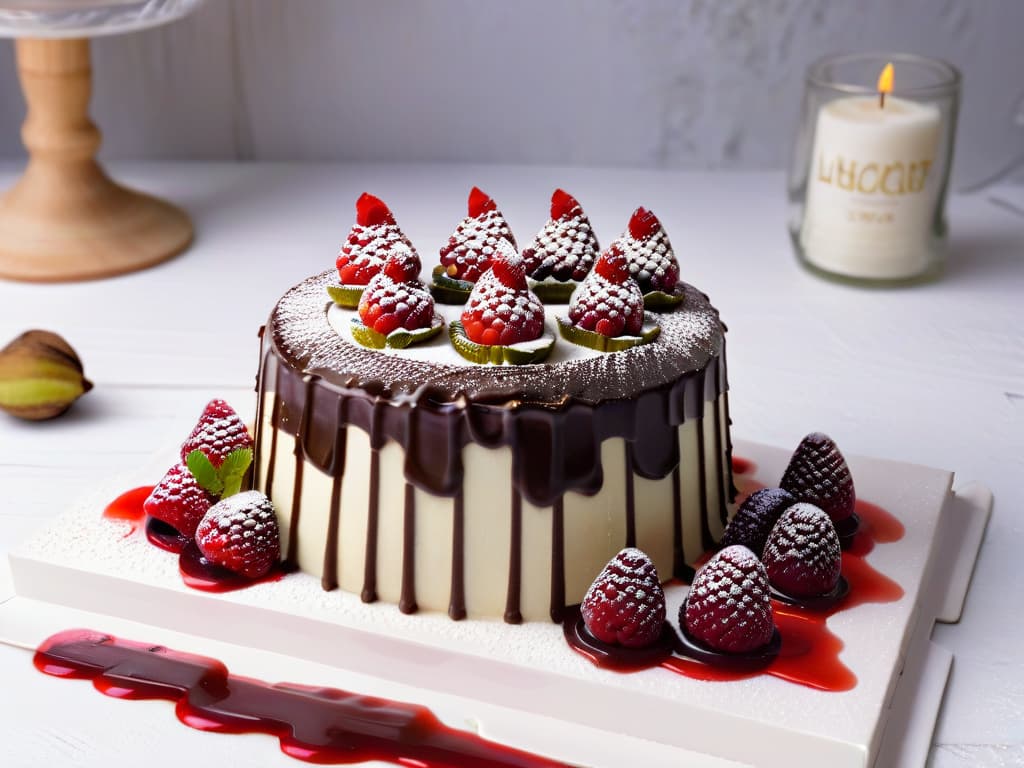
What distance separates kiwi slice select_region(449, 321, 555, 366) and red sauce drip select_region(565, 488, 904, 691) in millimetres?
261

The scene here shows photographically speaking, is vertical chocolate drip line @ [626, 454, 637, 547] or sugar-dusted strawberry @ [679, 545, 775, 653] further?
vertical chocolate drip line @ [626, 454, 637, 547]

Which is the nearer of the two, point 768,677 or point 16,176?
point 768,677

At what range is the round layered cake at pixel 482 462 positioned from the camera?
1.24m

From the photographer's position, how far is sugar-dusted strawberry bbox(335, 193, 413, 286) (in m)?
1.41

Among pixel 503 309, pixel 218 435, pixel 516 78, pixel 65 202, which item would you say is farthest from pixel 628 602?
pixel 516 78

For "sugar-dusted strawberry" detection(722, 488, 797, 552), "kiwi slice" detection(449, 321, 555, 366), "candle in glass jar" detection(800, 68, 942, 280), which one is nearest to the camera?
"kiwi slice" detection(449, 321, 555, 366)

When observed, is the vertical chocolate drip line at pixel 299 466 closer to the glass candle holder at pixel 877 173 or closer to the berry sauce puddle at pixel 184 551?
the berry sauce puddle at pixel 184 551

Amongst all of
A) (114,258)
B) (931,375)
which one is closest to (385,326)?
(931,375)

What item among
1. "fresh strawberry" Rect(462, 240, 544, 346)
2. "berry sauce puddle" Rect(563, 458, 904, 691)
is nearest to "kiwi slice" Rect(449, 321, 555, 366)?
"fresh strawberry" Rect(462, 240, 544, 346)

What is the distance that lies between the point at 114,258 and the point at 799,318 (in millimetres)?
1184

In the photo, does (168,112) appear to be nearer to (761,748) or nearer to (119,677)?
(119,677)

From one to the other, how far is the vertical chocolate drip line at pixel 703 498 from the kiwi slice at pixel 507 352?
205 mm

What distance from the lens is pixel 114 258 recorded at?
2365 mm

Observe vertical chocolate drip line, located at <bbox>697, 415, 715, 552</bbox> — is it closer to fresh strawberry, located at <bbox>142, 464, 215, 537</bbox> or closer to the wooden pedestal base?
fresh strawberry, located at <bbox>142, 464, 215, 537</bbox>
